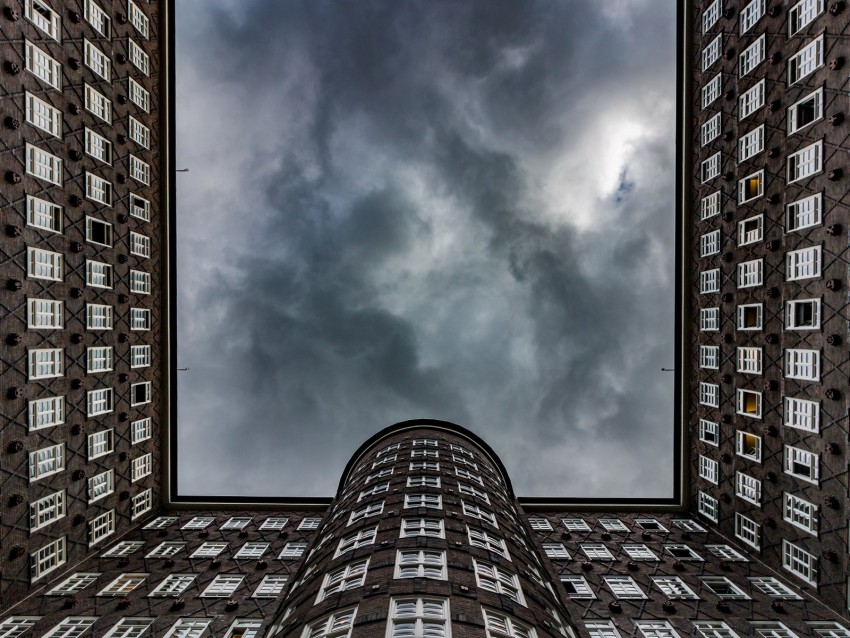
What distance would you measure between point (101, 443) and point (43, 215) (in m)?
18.7

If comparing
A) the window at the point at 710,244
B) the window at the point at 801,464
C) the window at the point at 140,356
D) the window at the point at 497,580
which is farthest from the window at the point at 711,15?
the window at the point at 140,356

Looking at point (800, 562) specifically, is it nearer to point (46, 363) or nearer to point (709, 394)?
point (709, 394)

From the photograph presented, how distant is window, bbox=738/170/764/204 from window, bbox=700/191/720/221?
320 centimetres

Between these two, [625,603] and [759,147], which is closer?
[625,603]

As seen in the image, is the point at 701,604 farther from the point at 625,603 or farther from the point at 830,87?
the point at 830,87

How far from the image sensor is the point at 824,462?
3098 centimetres

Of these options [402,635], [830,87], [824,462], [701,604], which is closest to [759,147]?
[830,87]

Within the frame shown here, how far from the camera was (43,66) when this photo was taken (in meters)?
33.2

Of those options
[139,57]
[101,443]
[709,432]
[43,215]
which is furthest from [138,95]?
[709,432]

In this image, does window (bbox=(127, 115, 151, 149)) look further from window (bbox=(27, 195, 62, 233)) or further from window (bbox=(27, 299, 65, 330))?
window (bbox=(27, 299, 65, 330))

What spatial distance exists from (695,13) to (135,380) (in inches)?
2500

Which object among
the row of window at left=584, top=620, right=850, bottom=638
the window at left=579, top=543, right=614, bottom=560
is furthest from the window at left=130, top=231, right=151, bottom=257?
the window at left=579, top=543, right=614, bottom=560

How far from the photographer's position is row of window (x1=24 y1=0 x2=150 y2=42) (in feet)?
107

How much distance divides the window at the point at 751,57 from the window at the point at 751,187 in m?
8.52
